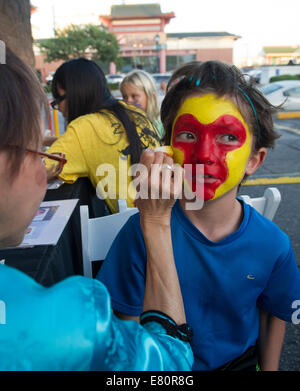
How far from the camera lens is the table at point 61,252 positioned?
4.36ft

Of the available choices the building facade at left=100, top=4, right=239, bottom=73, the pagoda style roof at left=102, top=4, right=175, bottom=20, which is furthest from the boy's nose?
the pagoda style roof at left=102, top=4, right=175, bottom=20

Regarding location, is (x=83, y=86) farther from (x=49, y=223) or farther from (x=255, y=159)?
(x=255, y=159)

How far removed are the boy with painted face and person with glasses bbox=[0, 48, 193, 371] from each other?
16.7 inches

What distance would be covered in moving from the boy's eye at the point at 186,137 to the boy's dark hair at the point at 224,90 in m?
0.12

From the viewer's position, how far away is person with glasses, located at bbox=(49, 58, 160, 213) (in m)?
2.36

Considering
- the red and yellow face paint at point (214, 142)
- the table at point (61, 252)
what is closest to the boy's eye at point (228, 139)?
the red and yellow face paint at point (214, 142)

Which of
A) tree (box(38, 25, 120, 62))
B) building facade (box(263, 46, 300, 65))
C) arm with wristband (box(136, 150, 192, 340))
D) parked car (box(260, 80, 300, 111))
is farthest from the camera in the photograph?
building facade (box(263, 46, 300, 65))

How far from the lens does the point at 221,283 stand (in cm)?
124

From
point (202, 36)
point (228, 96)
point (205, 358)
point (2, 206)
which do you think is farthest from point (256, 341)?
point (202, 36)

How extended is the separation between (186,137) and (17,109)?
79 cm

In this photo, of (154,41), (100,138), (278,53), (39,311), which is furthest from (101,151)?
(278,53)

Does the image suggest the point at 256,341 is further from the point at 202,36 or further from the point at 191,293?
the point at 202,36

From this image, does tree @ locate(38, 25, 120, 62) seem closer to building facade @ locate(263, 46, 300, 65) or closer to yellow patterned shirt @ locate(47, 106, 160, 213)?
yellow patterned shirt @ locate(47, 106, 160, 213)

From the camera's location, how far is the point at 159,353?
27.8 inches
